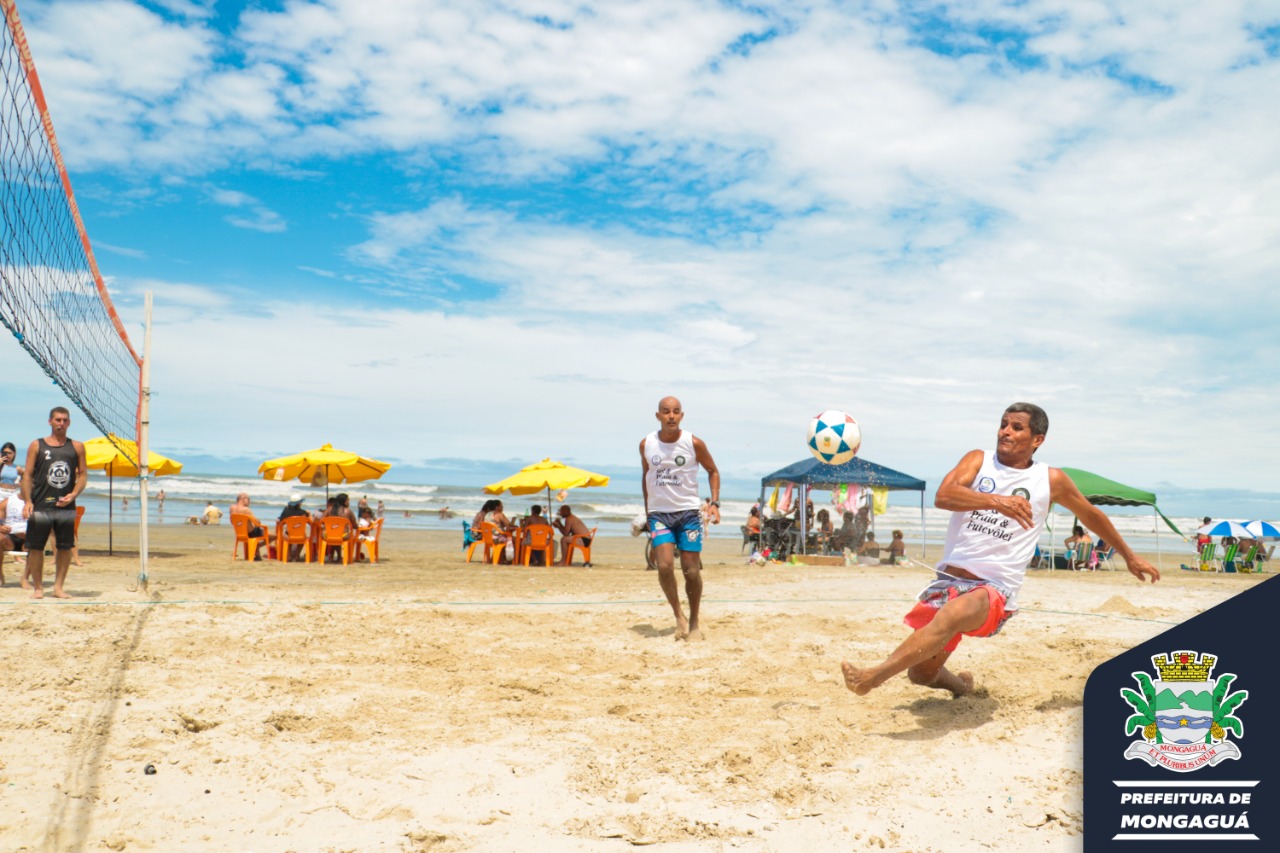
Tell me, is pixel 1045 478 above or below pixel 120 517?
above

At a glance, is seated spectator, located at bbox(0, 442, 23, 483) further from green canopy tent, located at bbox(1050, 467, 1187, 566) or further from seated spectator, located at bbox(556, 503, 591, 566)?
green canopy tent, located at bbox(1050, 467, 1187, 566)

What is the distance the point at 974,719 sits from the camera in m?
3.70

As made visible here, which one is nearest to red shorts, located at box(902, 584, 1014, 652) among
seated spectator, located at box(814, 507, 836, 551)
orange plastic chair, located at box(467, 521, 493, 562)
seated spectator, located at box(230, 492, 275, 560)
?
orange plastic chair, located at box(467, 521, 493, 562)

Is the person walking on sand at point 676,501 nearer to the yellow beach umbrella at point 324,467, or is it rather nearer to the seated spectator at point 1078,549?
the yellow beach umbrella at point 324,467

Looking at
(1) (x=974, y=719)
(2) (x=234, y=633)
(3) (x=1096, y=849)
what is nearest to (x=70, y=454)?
(2) (x=234, y=633)

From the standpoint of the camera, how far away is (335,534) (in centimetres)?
1375

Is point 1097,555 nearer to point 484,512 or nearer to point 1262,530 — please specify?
point 1262,530

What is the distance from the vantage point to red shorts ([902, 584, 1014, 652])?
3613mm

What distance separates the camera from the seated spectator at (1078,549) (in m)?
17.8

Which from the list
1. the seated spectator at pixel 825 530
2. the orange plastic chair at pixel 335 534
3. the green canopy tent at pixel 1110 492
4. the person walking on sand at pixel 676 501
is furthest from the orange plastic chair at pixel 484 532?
the green canopy tent at pixel 1110 492

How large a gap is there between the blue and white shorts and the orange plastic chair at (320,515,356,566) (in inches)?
353

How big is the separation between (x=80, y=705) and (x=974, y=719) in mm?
3844

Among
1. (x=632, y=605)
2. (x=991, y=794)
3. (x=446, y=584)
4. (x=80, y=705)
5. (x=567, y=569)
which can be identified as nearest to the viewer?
(x=991, y=794)

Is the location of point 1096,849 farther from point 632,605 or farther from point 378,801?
point 632,605
